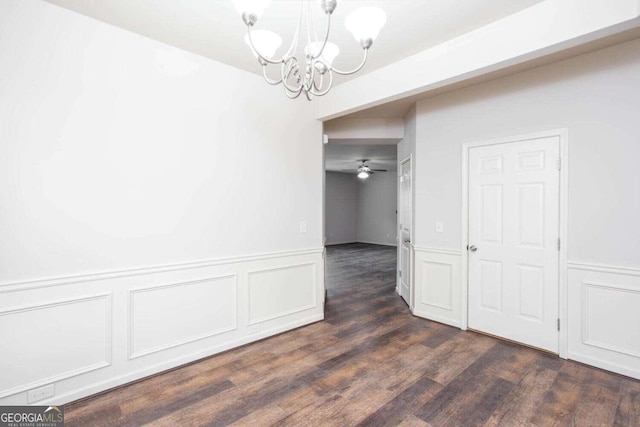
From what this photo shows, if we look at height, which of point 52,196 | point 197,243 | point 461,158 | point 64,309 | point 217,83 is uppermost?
point 217,83

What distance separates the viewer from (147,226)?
2412mm

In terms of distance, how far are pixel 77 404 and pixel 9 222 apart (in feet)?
4.20

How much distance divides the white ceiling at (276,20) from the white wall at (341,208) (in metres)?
8.02

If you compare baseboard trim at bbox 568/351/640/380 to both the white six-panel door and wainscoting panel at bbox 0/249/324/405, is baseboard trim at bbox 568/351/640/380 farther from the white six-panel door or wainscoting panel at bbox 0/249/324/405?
wainscoting panel at bbox 0/249/324/405

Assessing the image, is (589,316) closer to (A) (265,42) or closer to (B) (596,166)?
(B) (596,166)

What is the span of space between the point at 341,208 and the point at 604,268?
8.57 m

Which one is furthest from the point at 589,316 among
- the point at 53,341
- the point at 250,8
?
the point at 53,341

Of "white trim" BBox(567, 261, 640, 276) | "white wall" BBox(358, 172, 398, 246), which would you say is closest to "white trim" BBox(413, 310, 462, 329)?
"white trim" BBox(567, 261, 640, 276)

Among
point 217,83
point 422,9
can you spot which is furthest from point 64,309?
point 422,9

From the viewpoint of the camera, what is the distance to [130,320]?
2340mm

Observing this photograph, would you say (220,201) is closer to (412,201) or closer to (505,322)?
(412,201)

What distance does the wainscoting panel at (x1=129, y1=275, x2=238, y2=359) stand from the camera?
94.2 inches

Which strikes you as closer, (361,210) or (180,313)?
(180,313)

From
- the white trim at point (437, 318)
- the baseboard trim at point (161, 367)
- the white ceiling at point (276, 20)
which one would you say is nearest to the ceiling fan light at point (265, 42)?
the white ceiling at point (276, 20)
